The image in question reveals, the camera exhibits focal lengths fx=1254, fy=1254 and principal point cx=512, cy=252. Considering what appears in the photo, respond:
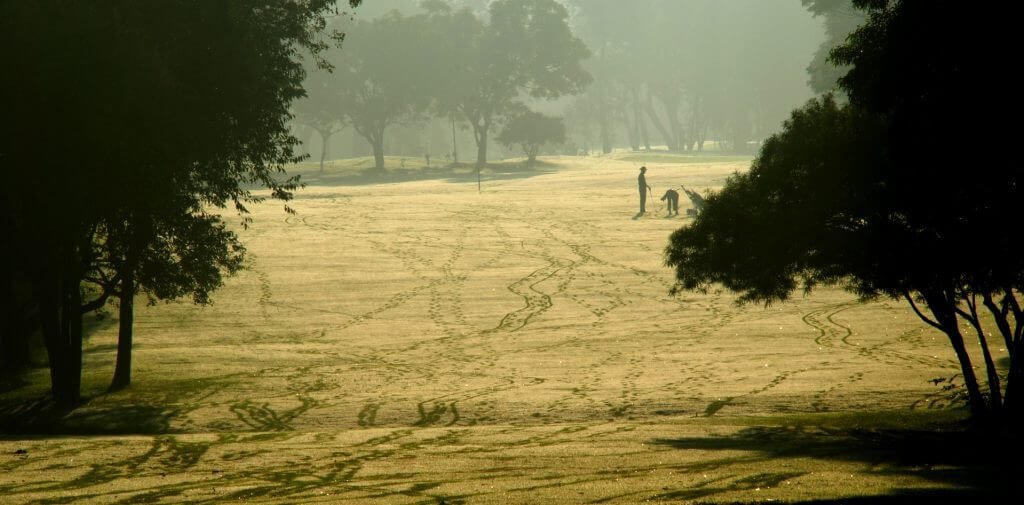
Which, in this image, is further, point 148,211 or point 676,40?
point 676,40

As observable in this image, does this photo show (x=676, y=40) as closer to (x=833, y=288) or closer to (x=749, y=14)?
(x=749, y=14)

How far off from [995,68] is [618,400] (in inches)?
383

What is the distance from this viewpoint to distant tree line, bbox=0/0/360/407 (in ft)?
63.5

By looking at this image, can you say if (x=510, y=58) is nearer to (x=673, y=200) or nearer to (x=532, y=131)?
(x=532, y=131)

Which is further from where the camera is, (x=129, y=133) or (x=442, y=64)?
(x=442, y=64)

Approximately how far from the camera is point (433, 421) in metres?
20.3

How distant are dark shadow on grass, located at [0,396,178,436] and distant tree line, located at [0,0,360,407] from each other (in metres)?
0.74

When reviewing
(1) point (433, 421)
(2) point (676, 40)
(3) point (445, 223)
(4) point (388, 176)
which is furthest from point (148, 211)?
(2) point (676, 40)

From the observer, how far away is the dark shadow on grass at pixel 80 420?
2033 centimetres

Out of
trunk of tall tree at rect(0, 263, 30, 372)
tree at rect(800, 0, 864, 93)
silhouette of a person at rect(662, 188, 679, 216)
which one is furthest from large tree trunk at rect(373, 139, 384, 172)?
trunk of tall tree at rect(0, 263, 30, 372)

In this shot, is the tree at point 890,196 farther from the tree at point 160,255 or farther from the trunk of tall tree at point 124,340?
the trunk of tall tree at point 124,340

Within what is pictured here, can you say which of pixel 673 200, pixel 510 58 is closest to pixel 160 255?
pixel 673 200

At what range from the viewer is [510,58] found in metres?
108

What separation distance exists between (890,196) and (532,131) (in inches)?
3680
